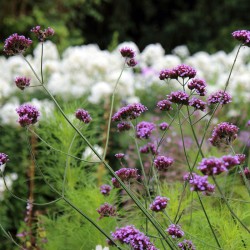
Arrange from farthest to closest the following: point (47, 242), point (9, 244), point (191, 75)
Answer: point (9, 244) → point (47, 242) → point (191, 75)

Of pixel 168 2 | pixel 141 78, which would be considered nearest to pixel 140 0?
pixel 168 2

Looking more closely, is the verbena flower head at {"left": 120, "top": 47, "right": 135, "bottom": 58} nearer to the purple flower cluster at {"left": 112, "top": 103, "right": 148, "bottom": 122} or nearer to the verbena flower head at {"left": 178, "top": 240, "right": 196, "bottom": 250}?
the purple flower cluster at {"left": 112, "top": 103, "right": 148, "bottom": 122}

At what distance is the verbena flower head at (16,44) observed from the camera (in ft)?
7.13

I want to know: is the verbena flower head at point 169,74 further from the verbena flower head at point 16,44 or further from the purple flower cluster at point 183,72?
the verbena flower head at point 16,44

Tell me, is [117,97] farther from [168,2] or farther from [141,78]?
[168,2]

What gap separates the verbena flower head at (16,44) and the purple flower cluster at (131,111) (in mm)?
447

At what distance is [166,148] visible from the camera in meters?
5.45

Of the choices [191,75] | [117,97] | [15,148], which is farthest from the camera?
[117,97]

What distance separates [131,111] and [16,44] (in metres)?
0.52

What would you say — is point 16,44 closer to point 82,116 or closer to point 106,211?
point 82,116

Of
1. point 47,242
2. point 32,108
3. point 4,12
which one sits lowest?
point 47,242

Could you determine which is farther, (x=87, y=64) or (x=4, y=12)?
(x=4, y=12)

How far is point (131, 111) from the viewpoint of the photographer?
2201 mm

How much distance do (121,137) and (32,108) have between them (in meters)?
3.40
